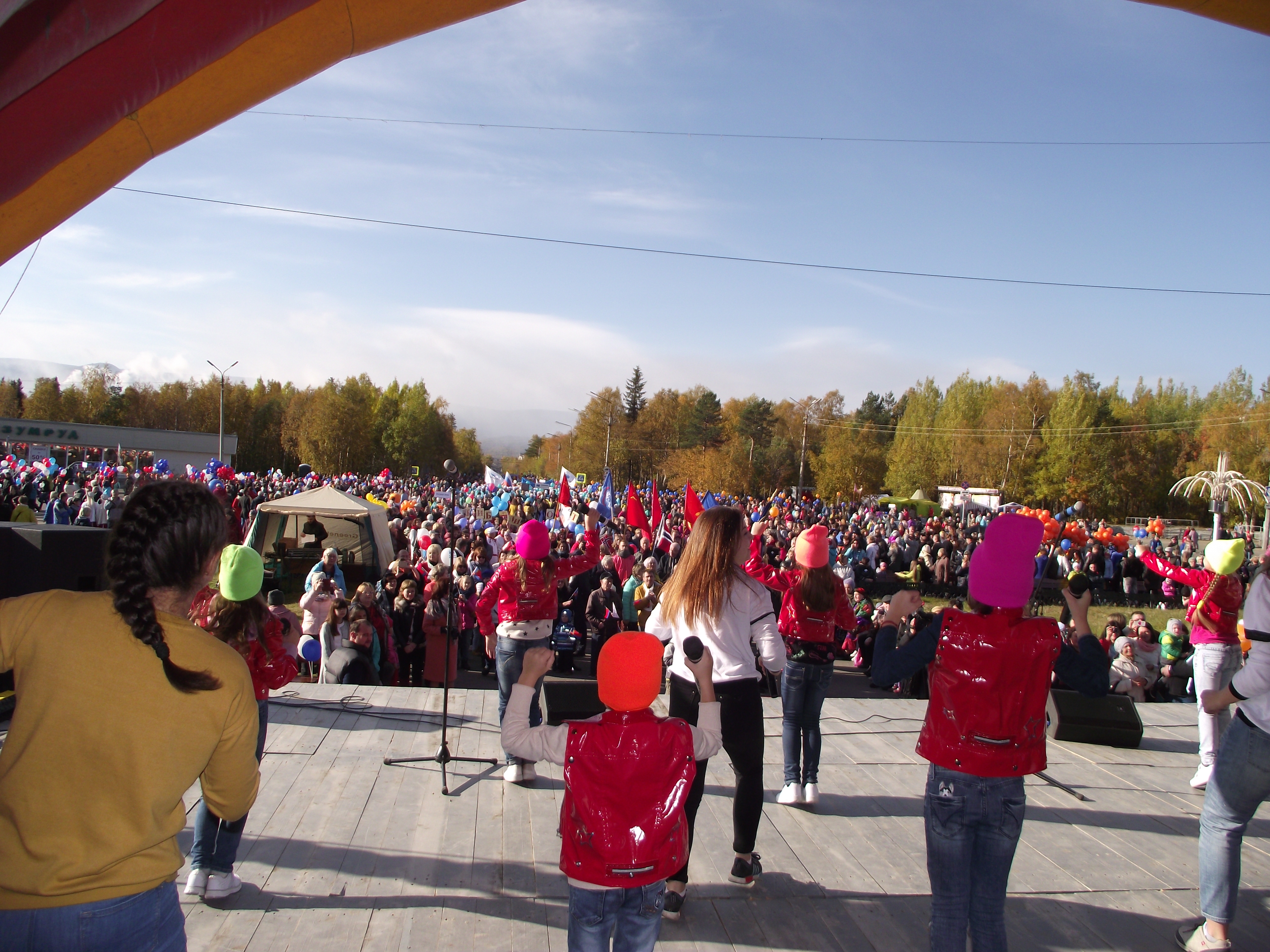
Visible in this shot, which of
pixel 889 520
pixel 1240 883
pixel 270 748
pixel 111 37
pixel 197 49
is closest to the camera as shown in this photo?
pixel 111 37

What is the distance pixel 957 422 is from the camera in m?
66.4

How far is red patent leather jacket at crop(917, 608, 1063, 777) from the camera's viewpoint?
2652 millimetres

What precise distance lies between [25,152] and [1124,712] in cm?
756

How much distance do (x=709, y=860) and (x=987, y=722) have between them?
1858 millimetres

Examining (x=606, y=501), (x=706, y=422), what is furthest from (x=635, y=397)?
(x=606, y=501)

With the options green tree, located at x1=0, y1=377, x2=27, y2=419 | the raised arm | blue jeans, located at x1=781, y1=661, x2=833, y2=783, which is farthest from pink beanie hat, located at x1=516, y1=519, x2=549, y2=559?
green tree, located at x1=0, y1=377, x2=27, y2=419

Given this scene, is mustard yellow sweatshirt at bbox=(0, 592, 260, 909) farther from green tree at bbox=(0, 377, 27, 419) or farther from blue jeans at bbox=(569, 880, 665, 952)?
green tree at bbox=(0, 377, 27, 419)

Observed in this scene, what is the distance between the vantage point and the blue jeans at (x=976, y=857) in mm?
2652

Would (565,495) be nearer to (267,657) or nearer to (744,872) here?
(744,872)

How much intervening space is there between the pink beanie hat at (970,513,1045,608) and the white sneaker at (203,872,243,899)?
10.7 ft

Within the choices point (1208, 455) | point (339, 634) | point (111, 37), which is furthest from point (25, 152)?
point (1208, 455)

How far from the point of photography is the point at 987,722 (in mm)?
2654

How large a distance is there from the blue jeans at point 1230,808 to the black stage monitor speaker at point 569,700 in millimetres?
3382

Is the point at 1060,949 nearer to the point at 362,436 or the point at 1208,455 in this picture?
the point at 1208,455
